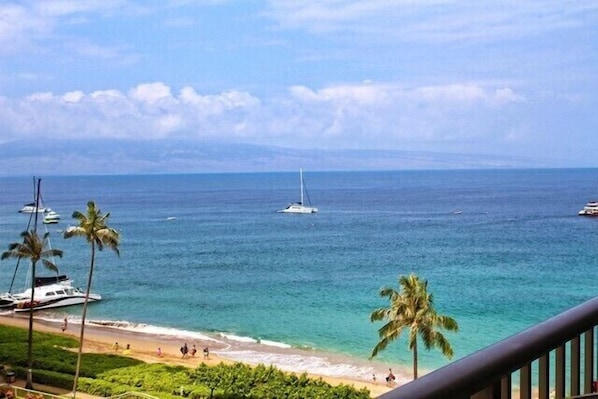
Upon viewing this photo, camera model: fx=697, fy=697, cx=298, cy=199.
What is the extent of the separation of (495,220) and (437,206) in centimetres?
1066

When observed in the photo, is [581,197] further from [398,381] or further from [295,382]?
[295,382]

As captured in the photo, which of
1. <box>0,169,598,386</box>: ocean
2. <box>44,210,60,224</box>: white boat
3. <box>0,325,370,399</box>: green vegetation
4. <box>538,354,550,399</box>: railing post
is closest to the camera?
<box>538,354,550,399</box>: railing post

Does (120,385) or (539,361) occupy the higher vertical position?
(539,361)

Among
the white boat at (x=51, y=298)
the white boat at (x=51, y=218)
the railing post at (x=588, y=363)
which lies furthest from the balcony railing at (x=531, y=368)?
the white boat at (x=51, y=218)

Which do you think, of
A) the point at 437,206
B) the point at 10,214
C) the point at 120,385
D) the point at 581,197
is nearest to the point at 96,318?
the point at 120,385

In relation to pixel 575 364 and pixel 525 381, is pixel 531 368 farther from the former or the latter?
pixel 575 364

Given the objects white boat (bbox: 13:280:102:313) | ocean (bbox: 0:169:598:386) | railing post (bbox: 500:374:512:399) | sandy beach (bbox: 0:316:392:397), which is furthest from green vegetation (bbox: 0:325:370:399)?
railing post (bbox: 500:374:512:399)

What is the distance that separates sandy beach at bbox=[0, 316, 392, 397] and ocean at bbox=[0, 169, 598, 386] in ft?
2.29

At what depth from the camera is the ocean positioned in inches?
794

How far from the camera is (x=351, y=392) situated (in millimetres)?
11109

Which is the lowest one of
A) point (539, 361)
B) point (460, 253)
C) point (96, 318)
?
point (96, 318)

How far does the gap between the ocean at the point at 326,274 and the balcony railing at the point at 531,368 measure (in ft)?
35.4

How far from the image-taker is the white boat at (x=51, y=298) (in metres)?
25.0

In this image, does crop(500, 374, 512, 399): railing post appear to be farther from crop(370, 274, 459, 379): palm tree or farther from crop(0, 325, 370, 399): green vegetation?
crop(370, 274, 459, 379): palm tree
